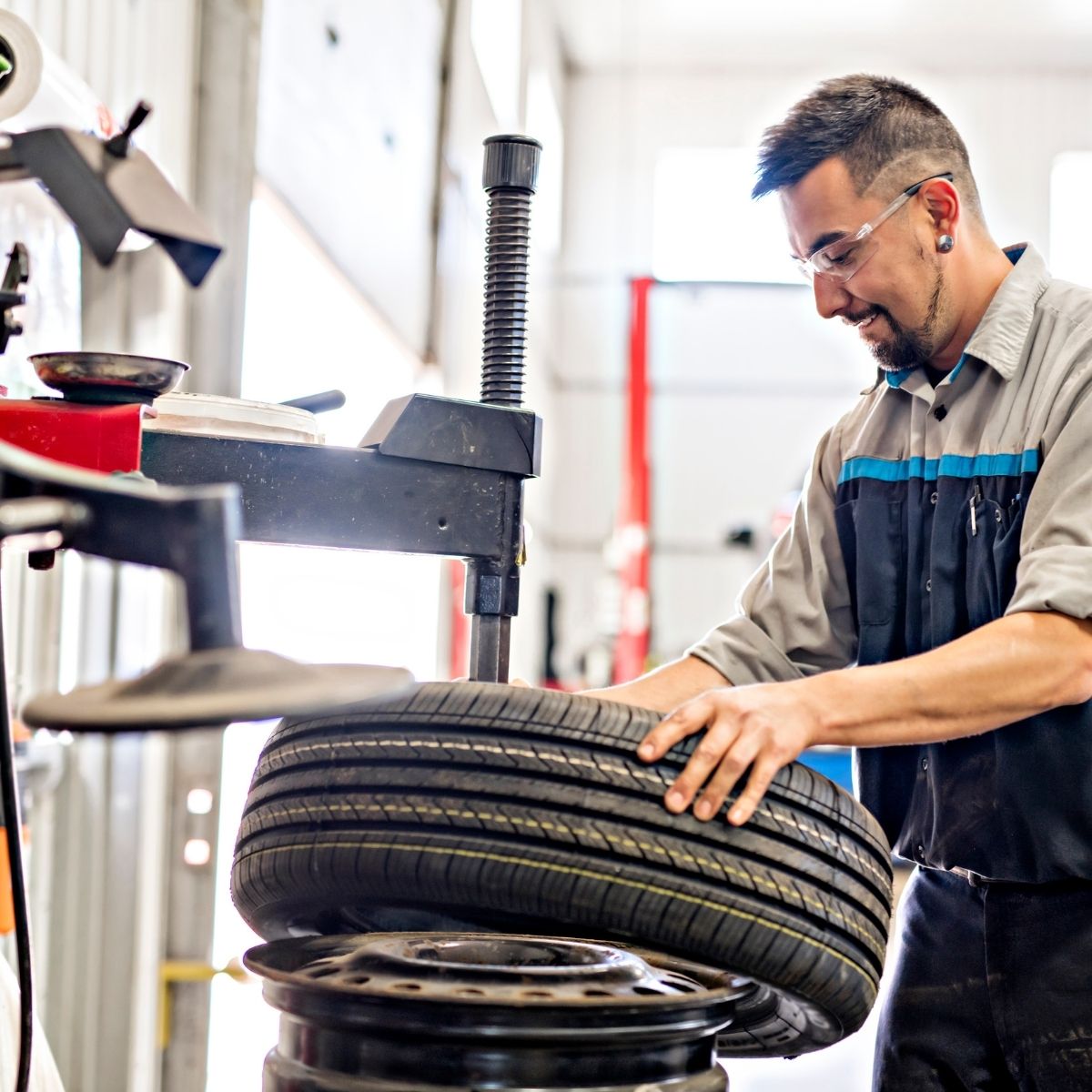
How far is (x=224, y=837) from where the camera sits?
2982mm

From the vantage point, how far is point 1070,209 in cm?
964

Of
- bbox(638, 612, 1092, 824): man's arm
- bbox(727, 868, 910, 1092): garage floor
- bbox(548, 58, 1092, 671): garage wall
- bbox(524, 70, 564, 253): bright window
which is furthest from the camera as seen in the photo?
bbox(548, 58, 1092, 671): garage wall

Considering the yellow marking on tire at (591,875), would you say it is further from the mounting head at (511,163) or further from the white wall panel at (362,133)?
the white wall panel at (362,133)

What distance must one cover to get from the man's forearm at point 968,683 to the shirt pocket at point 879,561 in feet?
0.99

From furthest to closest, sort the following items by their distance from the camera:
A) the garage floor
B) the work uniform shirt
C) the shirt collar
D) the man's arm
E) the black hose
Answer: the garage floor, the shirt collar, the work uniform shirt, the man's arm, the black hose

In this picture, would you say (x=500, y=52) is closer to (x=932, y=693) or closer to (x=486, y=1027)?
(x=932, y=693)

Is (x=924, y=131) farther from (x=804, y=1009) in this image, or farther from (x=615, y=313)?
(x=615, y=313)

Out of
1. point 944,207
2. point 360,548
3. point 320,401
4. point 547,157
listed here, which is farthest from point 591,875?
point 547,157

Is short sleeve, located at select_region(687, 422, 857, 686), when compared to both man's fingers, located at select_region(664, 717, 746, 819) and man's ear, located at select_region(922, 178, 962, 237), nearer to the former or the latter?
man's ear, located at select_region(922, 178, 962, 237)

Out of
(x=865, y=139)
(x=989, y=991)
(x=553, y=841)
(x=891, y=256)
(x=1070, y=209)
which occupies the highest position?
(x=1070, y=209)

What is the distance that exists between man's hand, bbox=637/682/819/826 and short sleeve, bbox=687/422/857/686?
1.78ft

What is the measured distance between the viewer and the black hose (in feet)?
2.90

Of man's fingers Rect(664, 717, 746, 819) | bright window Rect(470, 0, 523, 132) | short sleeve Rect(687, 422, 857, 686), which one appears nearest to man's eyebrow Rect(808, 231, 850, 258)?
short sleeve Rect(687, 422, 857, 686)

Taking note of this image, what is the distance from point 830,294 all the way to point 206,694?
1258 mm
